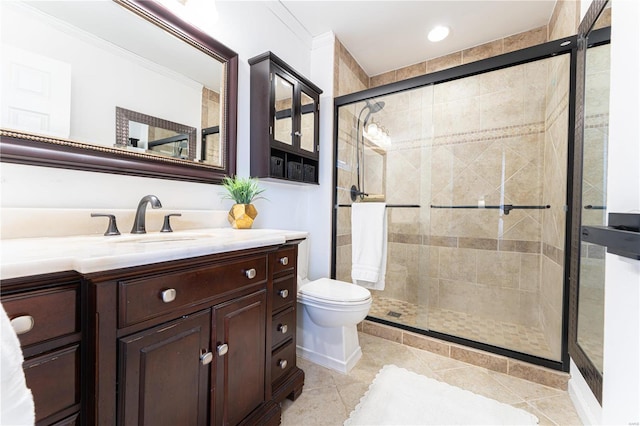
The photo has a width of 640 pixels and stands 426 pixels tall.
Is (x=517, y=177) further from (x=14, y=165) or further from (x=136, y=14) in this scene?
(x=14, y=165)

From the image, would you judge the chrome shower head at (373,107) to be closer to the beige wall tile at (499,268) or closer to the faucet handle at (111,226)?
the beige wall tile at (499,268)

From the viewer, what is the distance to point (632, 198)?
1.86ft

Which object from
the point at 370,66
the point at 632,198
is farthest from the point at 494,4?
the point at 632,198

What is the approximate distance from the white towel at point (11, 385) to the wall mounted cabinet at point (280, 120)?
1.38 meters

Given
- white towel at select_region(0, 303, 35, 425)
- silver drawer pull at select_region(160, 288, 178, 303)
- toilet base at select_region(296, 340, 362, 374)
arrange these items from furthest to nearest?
toilet base at select_region(296, 340, 362, 374)
silver drawer pull at select_region(160, 288, 178, 303)
white towel at select_region(0, 303, 35, 425)

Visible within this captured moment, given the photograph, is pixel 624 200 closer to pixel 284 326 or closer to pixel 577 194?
pixel 577 194

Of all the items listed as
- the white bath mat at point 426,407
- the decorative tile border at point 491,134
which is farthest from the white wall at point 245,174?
the decorative tile border at point 491,134

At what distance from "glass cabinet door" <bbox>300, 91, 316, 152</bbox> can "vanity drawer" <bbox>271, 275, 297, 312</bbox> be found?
1.09m

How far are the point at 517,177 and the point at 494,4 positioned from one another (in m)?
1.34

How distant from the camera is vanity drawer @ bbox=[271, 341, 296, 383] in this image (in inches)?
48.3

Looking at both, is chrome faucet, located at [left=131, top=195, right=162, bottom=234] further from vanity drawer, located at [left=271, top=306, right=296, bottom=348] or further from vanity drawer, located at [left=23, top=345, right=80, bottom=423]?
vanity drawer, located at [left=271, top=306, right=296, bottom=348]

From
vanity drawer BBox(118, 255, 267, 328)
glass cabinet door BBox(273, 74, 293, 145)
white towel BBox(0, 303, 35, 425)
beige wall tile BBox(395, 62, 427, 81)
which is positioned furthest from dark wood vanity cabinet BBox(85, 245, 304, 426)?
beige wall tile BBox(395, 62, 427, 81)

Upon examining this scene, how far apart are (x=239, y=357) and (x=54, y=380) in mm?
523

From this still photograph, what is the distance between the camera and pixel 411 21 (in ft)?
6.87
